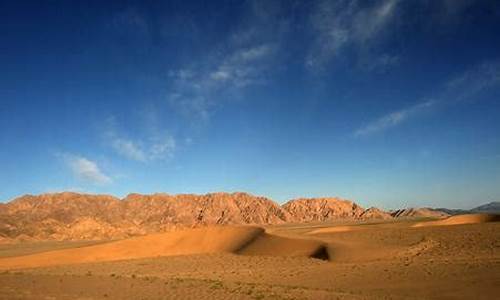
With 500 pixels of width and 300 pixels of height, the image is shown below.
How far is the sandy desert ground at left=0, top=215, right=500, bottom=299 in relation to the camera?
1752cm

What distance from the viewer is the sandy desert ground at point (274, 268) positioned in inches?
690

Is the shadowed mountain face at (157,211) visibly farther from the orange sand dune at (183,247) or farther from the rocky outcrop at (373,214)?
the orange sand dune at (183,247)

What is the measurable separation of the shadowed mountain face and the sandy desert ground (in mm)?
63563

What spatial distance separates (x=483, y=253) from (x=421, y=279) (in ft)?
28.3

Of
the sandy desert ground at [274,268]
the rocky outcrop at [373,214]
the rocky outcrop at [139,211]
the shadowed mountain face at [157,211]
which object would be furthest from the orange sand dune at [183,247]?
the rocky outcrop at [373,214]

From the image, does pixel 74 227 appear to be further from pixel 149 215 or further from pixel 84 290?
pixel 84 290

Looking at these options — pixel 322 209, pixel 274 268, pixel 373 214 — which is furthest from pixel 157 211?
pixel 274 268

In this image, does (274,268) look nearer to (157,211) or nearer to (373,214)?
(157,211)

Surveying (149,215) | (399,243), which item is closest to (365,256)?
(399,243)

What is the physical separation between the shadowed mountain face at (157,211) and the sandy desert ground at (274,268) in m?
63.6

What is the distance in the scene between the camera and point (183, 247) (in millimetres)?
41844

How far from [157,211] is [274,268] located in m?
134

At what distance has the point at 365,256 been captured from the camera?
29984 mm

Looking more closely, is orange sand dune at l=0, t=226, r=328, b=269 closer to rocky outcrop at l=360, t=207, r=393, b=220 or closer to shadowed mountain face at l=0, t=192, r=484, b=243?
shadowed mountain face at l=0, t=192, r=484, b=243
